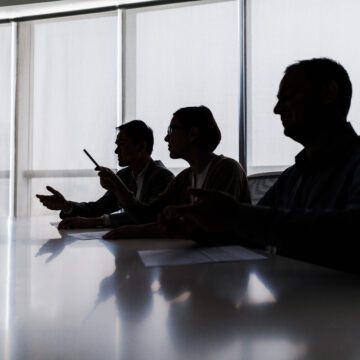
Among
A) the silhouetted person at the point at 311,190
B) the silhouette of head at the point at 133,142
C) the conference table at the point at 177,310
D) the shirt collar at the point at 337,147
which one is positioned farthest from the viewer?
the silhouette of head at the point at 133,142

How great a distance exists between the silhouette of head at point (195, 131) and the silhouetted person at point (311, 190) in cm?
47

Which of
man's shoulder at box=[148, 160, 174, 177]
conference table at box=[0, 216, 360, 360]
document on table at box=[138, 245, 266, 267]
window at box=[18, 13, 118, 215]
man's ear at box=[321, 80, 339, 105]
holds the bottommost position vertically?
document on table at box=[138, 245, 266, 267]

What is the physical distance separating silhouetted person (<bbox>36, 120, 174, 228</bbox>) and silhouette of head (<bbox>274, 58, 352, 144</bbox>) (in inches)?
41.8

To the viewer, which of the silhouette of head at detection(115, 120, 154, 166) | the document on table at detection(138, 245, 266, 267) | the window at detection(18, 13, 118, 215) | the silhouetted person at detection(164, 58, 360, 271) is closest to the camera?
the silhouetted person at detection(164, 58, 360, 271)

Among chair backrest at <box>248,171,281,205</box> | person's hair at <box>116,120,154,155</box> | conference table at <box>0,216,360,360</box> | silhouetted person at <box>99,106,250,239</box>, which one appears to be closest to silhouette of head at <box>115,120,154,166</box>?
person's hair at <box>116,120,154,155</box>

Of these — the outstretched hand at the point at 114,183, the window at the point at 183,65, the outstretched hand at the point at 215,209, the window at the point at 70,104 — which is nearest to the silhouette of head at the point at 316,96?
the outstretched hand at the point at 215,209

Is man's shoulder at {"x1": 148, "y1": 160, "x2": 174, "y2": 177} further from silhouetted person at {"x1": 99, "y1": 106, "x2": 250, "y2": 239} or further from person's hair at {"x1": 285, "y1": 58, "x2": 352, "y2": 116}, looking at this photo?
person's hair at {"x1": 285, "y1": 58, "x2": 352, "y2": 116}

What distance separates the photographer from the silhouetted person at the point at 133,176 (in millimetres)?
2256

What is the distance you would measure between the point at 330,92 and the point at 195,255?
2.14 feet

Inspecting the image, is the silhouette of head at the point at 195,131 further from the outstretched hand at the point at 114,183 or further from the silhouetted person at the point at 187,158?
the outstretched hand at the point at 114,183

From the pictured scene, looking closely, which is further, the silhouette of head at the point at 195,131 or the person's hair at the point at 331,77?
the silhouette of head at the point at 195,131

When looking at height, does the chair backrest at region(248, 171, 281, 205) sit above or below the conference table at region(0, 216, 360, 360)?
above

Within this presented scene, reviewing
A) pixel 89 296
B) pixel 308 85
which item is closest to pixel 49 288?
pixel 89 296

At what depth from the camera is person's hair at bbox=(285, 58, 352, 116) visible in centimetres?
126
